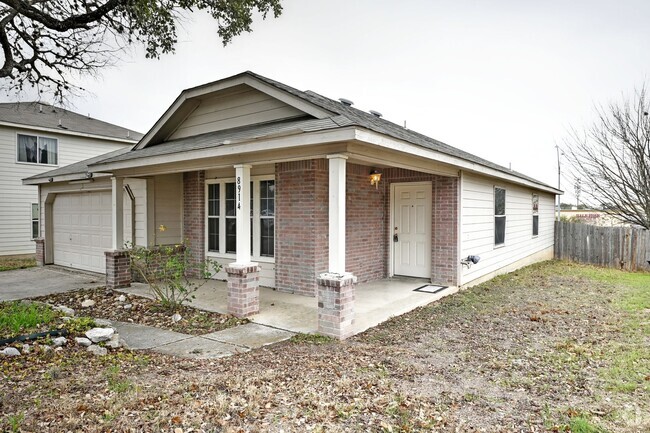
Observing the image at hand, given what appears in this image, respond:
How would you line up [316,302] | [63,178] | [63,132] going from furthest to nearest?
[63,132] → [63,178] → [316,302]

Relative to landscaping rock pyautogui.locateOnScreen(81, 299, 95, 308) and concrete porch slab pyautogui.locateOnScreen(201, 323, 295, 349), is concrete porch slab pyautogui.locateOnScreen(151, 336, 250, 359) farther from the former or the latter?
landscaping rock pyautogui.locateOnScreen(81, 299, 95, 308)

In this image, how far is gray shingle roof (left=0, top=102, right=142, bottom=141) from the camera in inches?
642

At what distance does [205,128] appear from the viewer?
28.9 ft

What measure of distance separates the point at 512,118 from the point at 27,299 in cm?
2342

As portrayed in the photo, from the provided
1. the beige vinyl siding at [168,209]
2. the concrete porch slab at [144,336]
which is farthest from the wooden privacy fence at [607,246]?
the concrete porch slab at [144,336]

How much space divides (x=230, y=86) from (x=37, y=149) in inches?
530

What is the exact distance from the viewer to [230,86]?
786 cm

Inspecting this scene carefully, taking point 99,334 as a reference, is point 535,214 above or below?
above

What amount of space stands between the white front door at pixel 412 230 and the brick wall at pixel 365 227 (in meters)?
0.27

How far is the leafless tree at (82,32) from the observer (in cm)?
712

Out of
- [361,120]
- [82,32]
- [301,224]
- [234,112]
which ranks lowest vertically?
[301,224]

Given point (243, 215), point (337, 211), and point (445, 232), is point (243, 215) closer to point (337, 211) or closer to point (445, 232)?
point (337, 211)

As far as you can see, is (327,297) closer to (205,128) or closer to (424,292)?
(424,292)

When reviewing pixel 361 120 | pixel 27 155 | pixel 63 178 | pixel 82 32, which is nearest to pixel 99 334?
pixel 361 120
